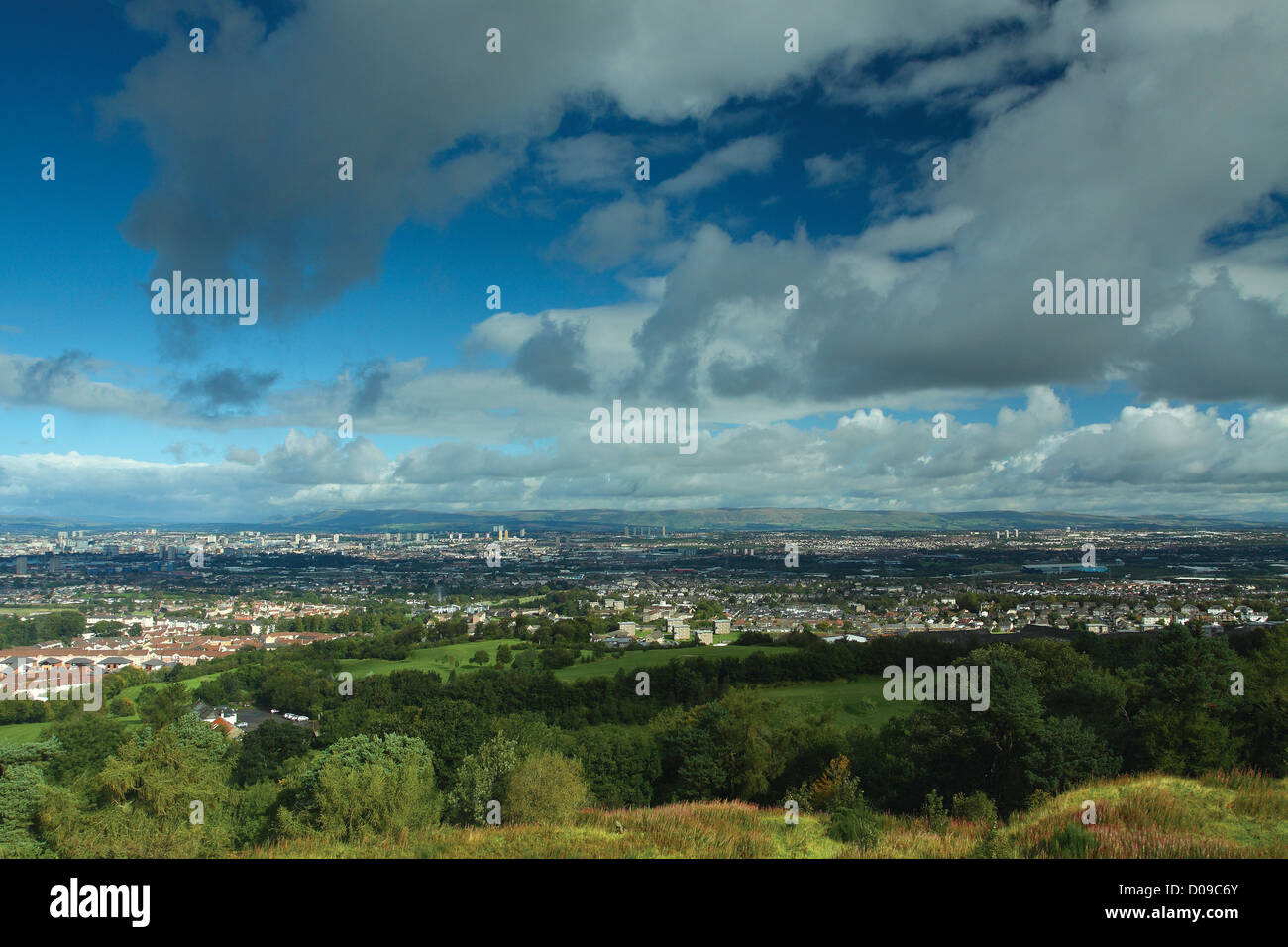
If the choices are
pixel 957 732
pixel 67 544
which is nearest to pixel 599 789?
pixel 957 732

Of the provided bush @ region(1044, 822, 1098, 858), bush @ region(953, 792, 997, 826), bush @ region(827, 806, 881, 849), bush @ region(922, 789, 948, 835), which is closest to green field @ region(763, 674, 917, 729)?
bush @ region(922, 789, 948, 835)

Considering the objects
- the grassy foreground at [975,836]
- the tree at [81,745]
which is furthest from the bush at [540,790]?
the tree at [81,745]

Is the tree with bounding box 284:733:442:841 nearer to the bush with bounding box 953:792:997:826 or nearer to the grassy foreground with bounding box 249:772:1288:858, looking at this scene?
the grassy foreground with bounding box 249:772:1288:858

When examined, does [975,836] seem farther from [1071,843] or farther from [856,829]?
[1071,843]

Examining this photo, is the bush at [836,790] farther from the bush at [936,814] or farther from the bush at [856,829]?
the bush at [856,829]

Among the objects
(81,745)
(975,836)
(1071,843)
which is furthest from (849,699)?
(81,745)
